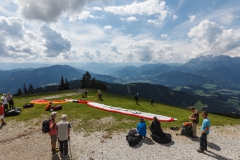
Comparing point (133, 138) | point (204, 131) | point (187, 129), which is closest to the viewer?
point (204, 131)

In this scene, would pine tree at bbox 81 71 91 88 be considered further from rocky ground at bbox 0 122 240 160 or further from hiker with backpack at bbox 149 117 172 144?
hiker with backpack at bbox 149 117 172 144

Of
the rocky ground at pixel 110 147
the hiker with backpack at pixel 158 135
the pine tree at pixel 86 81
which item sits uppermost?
the pine tree at pixel 86 81

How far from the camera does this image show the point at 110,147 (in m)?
16.3

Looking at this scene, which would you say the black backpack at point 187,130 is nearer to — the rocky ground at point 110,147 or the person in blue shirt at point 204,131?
the rocky ground at point 110,147

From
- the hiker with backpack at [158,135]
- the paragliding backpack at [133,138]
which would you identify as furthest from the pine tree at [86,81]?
the hiker with backpack at [158,135]

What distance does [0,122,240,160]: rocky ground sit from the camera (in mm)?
14609

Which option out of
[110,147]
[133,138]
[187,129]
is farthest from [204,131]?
[110,147]

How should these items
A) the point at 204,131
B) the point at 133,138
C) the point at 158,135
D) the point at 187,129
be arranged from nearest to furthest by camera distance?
the point at 204,131
the point at 133,138
the point at 158,135
the point at 187,129

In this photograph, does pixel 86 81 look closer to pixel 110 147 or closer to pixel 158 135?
pixel 110 147

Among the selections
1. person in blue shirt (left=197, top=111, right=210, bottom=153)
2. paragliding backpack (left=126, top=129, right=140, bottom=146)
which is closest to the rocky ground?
paragliding backpack (left=126, top=129, right=140, bottom=146)

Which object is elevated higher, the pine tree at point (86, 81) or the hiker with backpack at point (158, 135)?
the pine tree at point (86, 81)

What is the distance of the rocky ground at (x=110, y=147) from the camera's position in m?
14.6

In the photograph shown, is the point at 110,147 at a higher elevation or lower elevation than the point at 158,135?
lower

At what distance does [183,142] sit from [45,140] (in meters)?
16.6
